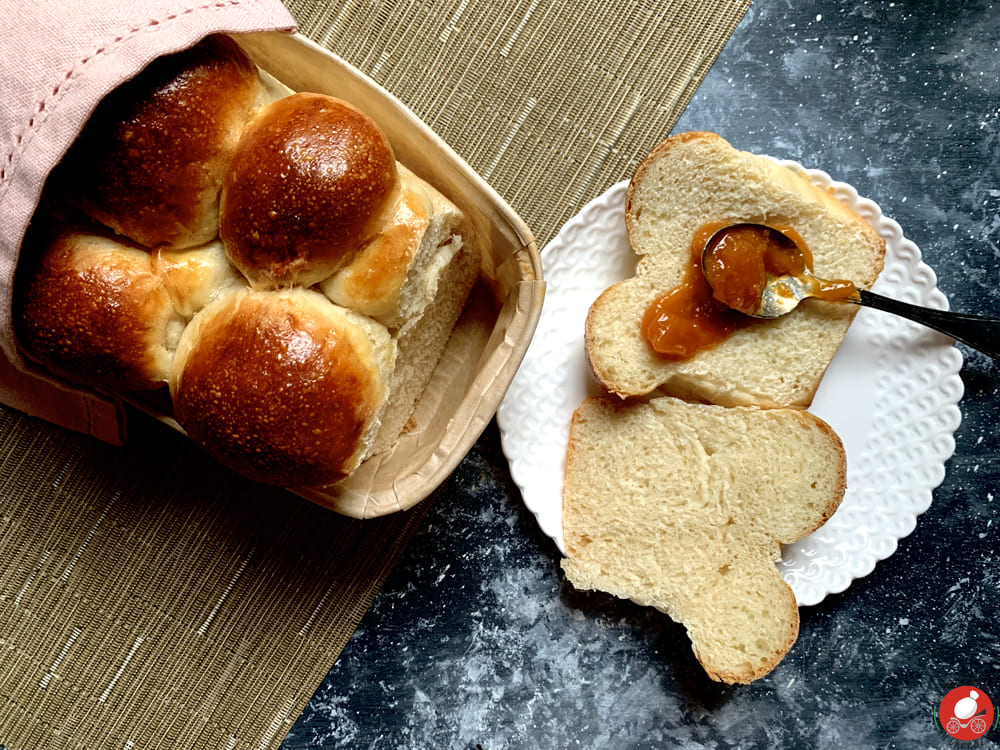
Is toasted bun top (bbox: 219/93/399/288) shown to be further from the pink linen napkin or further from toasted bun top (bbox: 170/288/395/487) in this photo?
the pink linen napkin

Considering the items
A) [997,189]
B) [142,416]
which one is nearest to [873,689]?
[997,189]

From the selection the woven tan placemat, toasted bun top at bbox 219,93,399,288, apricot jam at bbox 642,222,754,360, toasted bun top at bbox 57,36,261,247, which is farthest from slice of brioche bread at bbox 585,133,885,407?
toasted bun top at bbox 57,36,261,247

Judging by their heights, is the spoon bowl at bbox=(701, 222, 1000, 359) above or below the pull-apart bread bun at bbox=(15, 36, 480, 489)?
above

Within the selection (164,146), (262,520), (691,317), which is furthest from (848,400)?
(164,146)

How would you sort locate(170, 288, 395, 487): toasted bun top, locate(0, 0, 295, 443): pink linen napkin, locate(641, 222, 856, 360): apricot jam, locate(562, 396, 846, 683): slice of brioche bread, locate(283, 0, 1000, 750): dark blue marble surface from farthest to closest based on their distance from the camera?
locate(283, 0, 1000, 750): dark blue marble surface
locate(562, 396, 846, 683): slice of brioche bread
locate(641, 222, 856, 360): apricot jam
locate(170, 288, 395, 487): toasted bun top
locate(0, 0, 295, 443): pink linen napkin

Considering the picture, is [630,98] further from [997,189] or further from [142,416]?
[142,416]

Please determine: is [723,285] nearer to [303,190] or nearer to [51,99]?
[303,190]
